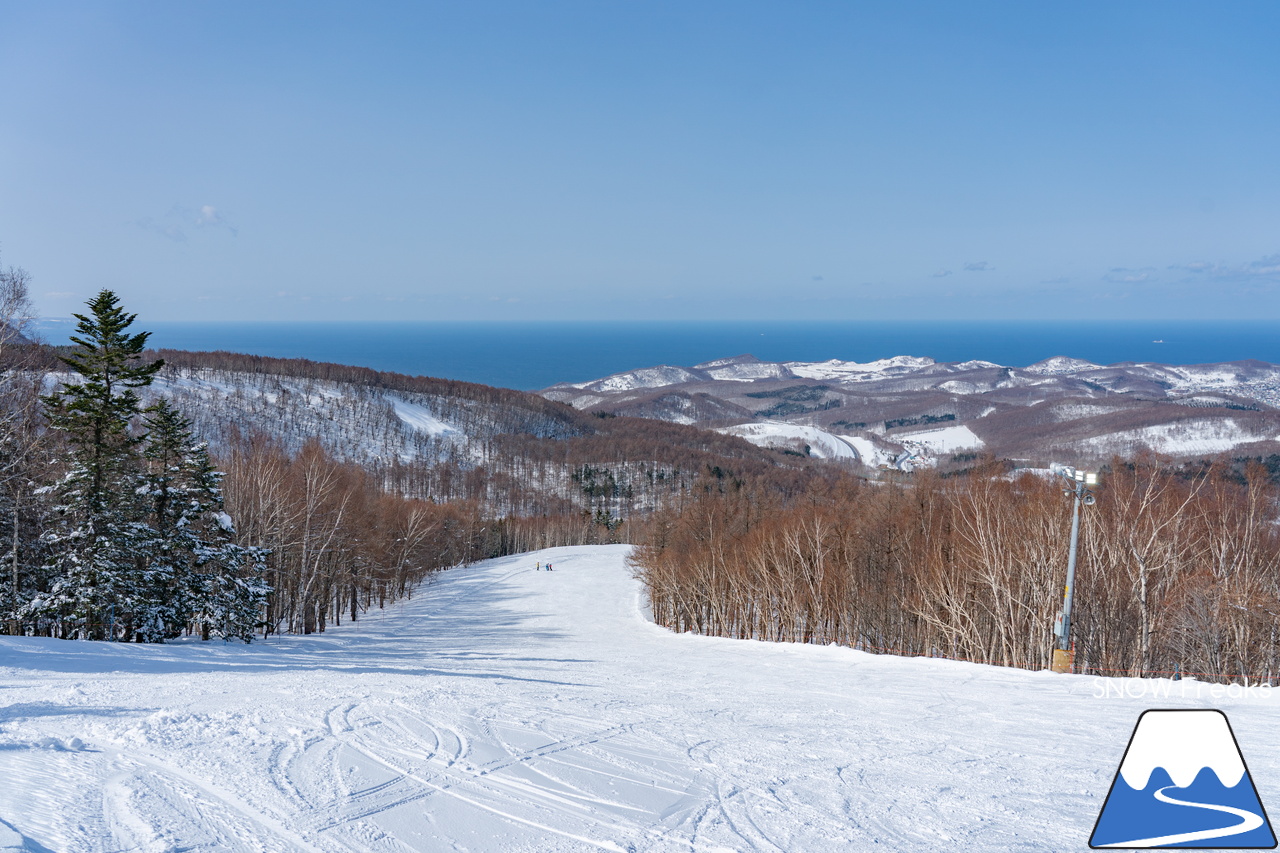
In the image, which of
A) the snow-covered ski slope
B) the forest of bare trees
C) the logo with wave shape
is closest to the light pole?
the snow-covered ski slope

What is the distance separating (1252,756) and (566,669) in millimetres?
12923

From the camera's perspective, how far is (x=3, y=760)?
6.52m

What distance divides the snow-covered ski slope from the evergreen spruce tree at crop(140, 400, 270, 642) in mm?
7447

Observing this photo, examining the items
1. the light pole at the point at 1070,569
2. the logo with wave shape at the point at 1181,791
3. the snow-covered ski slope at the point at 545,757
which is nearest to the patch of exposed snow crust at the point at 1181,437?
the light pole at the point at 1070,569

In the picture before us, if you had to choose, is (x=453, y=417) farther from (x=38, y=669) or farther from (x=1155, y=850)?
(x=1155, y=850)

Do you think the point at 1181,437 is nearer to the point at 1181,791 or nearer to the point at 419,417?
the point at 419,417

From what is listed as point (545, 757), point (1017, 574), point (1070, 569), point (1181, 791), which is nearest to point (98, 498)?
point (545, 757)

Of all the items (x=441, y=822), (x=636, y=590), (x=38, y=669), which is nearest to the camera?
(x=441, y=822)

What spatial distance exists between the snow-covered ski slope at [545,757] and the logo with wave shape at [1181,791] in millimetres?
2509

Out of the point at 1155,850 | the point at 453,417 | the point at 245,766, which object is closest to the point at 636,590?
the point at 245,766

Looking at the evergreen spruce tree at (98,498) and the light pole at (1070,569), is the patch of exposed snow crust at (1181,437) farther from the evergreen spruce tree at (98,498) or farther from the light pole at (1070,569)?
the evergreen spruce tree at (98,498)

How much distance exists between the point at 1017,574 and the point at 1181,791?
23157 millimetres

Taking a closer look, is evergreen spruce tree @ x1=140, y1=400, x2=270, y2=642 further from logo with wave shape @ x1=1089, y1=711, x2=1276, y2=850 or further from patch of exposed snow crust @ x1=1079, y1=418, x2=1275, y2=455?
patch of exposed snow crust @ x1=1079, y1=418, x2=1275, y2=455

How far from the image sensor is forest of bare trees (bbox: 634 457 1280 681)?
22125 millimetres
